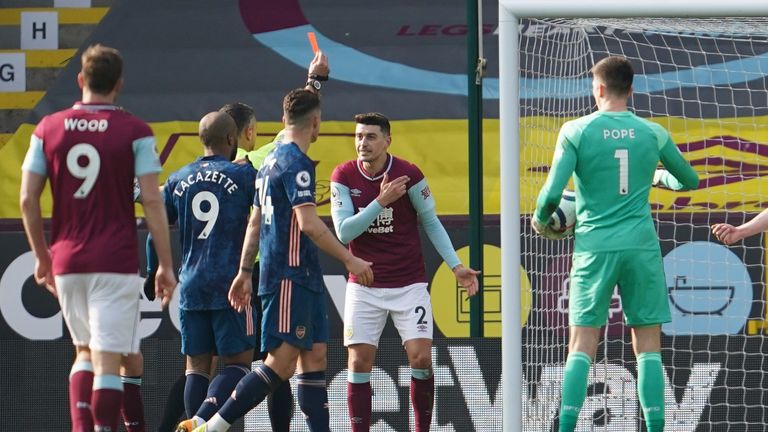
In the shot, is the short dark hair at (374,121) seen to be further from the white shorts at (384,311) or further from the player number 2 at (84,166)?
the player number 2 at (84,166)

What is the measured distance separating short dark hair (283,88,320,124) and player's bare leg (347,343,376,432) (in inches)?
53.8

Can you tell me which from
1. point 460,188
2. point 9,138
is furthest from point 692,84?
point 9,138

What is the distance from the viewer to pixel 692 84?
31.2 ft

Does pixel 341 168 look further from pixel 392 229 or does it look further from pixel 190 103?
pixel 190 103

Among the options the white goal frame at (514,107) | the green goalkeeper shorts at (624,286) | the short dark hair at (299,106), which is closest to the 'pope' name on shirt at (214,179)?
the short dark hair at (299,106)

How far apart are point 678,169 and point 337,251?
61.7 inches

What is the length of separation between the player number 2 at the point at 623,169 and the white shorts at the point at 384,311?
1.43 m

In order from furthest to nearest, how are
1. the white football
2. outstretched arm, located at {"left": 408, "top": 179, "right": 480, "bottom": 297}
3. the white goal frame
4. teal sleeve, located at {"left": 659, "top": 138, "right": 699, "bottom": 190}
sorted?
outstretched arm, located at {"left": 408, "top": 179, "right": 480, "bottom": 297}
the white goal frame
the white football
teal sleeve, located at {"left": 659, "top": 138, "right": 699, "bottom": 190}

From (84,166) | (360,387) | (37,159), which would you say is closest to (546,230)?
(360,387)

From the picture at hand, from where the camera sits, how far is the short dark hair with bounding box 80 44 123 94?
5199 millimetres

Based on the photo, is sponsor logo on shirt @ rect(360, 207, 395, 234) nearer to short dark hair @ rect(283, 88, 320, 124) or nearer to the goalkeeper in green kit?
short dark hair @ rect(283, 88, 320, 124)

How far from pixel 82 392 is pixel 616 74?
105 inches

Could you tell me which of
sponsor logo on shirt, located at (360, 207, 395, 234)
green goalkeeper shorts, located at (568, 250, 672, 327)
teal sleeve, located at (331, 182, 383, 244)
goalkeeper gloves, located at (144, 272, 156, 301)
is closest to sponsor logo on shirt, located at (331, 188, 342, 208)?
teal sleeve, located at (331, 182, 383, 244)

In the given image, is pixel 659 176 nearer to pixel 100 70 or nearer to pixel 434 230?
pixel 434 230
